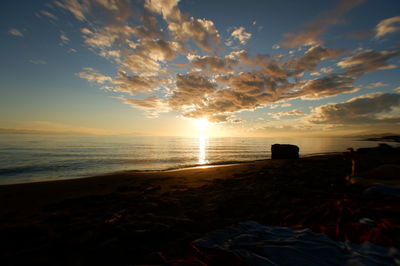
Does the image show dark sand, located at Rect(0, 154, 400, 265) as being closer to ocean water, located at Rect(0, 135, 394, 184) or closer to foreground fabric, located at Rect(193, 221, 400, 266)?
foreground fabric, located at Rect(193, 221, 400, 266)

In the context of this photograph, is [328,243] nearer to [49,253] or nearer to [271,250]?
[271,250]

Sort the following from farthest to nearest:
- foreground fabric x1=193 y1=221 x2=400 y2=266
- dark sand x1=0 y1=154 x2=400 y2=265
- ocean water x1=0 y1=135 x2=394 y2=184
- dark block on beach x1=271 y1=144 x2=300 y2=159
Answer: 1. dark block on beach x1=271 y1=144 x2=300 y2=159
2. ocean water x1=0 y1=135 x2=394 y2=184
3. dark sand x1=0 y1=154 x2=400 y2=265
4. foreground fabric x1=193 y1=221 x2=400 y2=266

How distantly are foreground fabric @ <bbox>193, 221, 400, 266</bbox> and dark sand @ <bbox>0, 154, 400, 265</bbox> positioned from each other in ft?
1.19

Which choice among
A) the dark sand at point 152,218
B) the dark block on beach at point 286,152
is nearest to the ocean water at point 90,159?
the dark block on beach at point 286,152

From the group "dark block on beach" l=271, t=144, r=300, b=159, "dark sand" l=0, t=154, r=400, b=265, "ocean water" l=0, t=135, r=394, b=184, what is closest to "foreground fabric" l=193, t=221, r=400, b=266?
"dark sand" l=0, t=154, r=400, b=265

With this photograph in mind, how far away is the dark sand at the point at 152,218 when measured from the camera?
2.97m

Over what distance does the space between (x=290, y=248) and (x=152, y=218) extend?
3344mm

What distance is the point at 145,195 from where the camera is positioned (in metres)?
6.80

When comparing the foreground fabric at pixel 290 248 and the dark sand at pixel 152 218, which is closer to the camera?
the foreground fabric at pixel 290 248

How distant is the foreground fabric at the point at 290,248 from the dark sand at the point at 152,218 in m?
0.36

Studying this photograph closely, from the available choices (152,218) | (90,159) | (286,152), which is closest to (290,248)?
(152,218)

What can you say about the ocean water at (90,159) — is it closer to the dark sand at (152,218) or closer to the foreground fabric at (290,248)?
the dark sand at (152,218)

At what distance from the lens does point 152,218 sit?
450cm

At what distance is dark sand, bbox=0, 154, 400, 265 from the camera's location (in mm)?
2973
